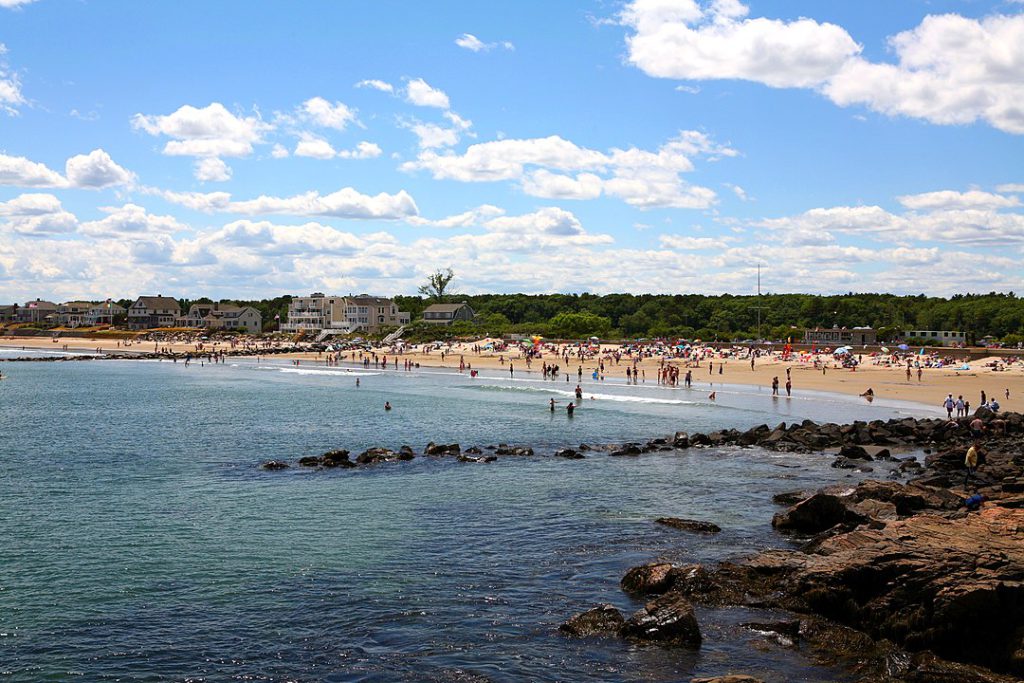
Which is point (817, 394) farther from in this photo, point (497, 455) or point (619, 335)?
point (619, 335)

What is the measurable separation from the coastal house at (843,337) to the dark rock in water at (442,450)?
8438 cm

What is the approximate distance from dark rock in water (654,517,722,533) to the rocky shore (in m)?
0.10

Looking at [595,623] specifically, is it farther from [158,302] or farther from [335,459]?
[158,302]

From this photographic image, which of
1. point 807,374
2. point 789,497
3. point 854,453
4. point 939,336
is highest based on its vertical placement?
point 939,336

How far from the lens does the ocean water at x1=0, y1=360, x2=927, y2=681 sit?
1366 cm

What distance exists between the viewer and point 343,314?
163250 mm

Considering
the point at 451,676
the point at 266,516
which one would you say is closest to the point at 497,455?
the point at 266,516

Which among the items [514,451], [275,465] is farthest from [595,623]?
[514,451]

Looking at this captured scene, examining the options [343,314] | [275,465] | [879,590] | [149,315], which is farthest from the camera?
[149,315]

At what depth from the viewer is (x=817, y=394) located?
63.1 metres

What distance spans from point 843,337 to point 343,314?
9740 cm

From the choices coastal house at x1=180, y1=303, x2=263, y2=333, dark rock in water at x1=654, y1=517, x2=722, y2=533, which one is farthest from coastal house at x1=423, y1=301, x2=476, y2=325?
dark rock in water at x1=654, y1=517, x2=722, y2=533

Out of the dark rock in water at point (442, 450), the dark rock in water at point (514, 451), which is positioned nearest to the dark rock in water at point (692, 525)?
the dark rock in water at point (514, 451)

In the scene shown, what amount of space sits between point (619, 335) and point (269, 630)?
410 ft
